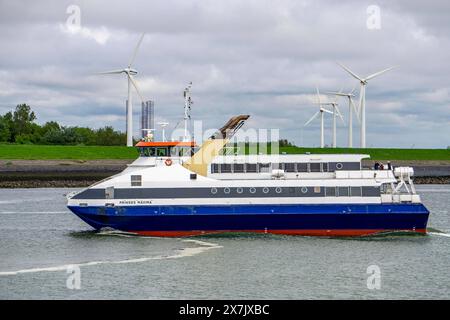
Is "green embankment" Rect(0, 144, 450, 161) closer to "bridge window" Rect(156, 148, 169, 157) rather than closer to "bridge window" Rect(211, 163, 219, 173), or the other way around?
"bridge window" Rect(156, 148, 169, 157)

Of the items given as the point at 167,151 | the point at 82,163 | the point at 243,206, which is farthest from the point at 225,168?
the point at 82,163

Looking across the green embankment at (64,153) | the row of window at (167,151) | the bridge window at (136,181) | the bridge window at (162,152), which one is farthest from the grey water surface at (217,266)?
the green embankment at (64,153)

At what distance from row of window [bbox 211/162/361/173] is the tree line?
114576 mm

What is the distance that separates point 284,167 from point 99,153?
81.9 m

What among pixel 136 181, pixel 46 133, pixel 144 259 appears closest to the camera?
pixel 144 259

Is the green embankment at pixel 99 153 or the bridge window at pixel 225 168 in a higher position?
the green embankment at pixel 99 153

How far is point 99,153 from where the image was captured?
12400cm

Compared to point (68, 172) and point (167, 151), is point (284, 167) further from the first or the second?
point (68, 172)

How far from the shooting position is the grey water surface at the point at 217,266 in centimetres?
3083

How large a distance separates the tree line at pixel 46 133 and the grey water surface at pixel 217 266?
11014cm

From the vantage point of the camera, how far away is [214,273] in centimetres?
3409

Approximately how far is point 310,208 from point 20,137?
399ft

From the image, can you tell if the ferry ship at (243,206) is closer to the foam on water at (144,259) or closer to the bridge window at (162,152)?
the foam on water at (144,259)
